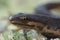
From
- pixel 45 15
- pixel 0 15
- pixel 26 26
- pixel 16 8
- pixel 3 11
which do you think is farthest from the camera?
pixel 16 8

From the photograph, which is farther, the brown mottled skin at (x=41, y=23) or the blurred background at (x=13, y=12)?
the brown mottled skin at (x=41, y=23)

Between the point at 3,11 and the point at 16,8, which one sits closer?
the point at 3,11

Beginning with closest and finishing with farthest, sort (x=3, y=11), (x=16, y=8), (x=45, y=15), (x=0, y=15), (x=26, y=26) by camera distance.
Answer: (x=26, y=26) → (x=45, y=15) → (x=0, y=15) → (x=3, y=11) → (x=16, y=8)

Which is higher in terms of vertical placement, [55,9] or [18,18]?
[18,18]

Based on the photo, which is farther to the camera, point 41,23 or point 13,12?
point 13,12

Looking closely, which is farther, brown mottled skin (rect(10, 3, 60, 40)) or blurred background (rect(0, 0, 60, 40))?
brown mottled skin (rect(10, 3, 60, 40))

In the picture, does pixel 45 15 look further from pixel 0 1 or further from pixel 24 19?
pixel 0 1

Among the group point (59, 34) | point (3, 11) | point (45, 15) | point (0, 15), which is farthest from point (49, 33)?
point (3, 11)
